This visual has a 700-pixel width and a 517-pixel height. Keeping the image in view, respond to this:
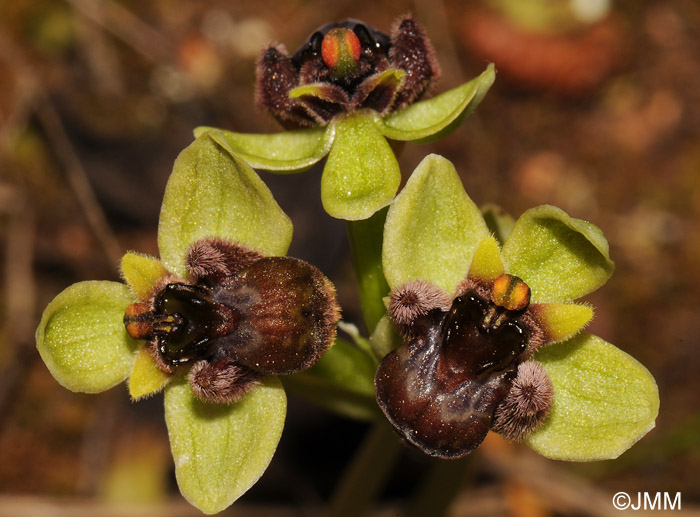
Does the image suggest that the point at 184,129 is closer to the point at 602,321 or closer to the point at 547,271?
the point at 602,321

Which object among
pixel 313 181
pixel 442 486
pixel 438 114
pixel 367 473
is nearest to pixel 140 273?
pixel 438 114

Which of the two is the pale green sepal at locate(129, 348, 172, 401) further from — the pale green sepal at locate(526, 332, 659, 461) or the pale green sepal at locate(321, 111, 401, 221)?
the pale green sepal at locate(526, 332, 659, 461)

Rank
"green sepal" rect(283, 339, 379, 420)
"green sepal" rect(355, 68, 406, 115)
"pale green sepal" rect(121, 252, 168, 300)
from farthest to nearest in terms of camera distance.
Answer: "green sepal" rect(283, 339, 379, 420), "green sepal" rect(355, 68, 406, 115), "pale green sepal" rect(121, 252, 168, 300)

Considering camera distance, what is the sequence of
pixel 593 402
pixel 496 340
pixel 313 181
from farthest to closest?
pixel 313 181 → pixel 593 402 → pixel 496 340

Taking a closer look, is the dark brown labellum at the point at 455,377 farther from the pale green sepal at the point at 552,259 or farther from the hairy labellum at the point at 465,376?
the pale green sepal at the point at 552,259

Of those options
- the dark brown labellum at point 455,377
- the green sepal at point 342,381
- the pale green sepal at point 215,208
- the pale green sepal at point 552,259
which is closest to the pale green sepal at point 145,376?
the pale green sepal at point 215,208

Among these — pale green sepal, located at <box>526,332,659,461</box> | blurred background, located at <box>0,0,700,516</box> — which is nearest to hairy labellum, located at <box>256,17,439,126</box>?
pale green sepal, located at <box>526,332,659,461</box>

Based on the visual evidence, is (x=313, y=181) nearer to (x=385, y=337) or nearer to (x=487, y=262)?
(x=385, y=337)

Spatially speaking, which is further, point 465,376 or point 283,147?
Answer: point 283,147
